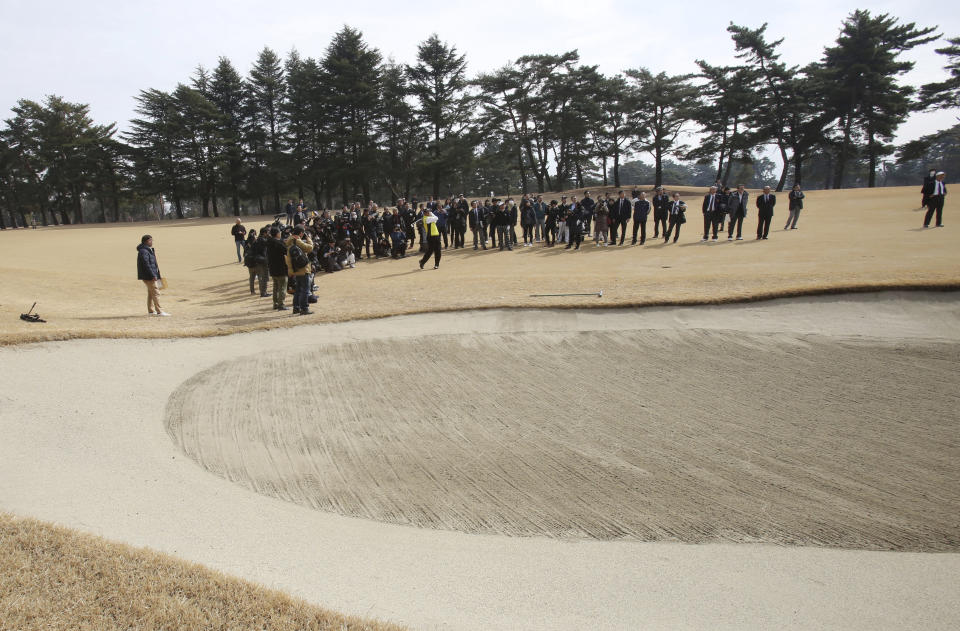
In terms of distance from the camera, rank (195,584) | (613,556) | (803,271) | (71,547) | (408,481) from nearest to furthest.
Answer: (195,584)
(71,547)
(613,556)
(408,481)
(803,271)

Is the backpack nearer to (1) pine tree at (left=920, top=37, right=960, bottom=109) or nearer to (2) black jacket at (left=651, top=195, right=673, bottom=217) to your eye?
(2) black jacket at (left=651, top=195, right=673, bottom=217)

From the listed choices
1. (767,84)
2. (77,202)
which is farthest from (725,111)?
(77,202)

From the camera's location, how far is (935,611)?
463cm

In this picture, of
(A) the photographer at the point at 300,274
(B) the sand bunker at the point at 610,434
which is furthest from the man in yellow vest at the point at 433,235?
(B) the sand bunker at the point at 610,434

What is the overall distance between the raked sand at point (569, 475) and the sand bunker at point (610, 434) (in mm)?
35

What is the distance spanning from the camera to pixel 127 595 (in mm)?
3887

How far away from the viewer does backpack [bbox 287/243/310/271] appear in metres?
12.3

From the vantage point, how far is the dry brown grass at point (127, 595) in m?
3.67

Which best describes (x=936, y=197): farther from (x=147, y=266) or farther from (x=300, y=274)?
(x=147, y=266)

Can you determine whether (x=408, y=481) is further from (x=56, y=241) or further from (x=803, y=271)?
(x=56, y=241)

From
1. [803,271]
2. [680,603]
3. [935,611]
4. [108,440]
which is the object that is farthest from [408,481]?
[803,271]

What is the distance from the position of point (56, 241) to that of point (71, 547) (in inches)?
1614

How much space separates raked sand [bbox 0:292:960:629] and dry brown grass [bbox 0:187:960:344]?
53.4 inches

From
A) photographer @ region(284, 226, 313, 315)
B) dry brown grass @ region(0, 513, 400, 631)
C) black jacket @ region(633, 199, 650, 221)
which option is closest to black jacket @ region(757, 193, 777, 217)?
black jacket @ region(633, 199, 650, 221)
